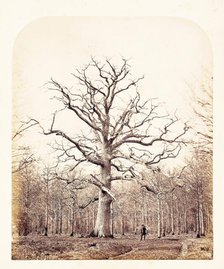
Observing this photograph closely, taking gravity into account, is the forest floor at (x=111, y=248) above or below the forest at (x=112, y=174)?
below

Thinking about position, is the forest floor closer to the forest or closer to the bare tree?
the forest

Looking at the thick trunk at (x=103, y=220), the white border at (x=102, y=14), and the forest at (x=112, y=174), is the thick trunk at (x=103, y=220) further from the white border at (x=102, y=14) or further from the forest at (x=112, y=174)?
the white border at (x=102, y=14)

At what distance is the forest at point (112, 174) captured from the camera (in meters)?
1.75

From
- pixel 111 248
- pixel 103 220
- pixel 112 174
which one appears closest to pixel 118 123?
pixel 112 174

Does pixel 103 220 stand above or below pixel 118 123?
below

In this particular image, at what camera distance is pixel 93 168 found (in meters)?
1.77

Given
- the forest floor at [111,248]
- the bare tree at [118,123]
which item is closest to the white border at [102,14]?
the forest floor at [111,248]

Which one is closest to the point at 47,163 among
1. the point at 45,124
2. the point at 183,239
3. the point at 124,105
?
the point at 45,124

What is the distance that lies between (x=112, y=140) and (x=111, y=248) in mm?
429

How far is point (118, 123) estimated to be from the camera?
178cm

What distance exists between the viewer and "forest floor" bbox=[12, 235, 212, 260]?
1.75 m

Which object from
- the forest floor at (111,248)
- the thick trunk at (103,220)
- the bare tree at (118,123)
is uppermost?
the bare tree at (118,123)

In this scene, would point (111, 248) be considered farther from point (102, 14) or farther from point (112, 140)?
point (102, 14)
